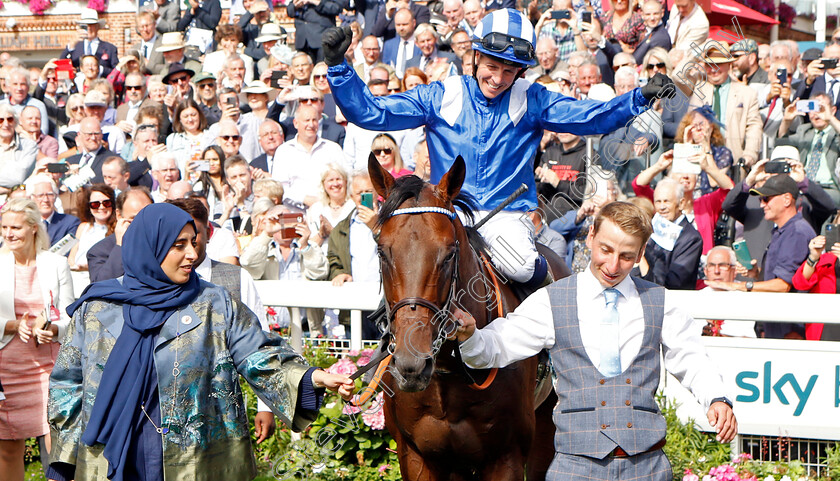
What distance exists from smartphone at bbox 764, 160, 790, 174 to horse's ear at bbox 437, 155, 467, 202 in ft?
12.5

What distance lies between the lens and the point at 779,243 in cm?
666

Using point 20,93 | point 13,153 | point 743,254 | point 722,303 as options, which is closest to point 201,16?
point 20,93

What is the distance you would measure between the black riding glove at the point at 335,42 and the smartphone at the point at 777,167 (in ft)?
12.7

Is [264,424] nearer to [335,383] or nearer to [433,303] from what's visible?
[335,383]

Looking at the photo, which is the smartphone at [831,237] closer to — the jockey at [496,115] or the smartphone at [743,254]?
the smartphone at [743,254]

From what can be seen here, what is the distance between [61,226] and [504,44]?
4.83m

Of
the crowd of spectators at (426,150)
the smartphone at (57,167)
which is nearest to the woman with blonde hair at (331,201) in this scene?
the crowd of spectators at (426,150)

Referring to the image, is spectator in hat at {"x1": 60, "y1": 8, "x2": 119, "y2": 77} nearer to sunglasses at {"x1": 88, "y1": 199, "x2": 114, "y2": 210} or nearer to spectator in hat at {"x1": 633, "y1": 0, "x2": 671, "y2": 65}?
sunglasses at {"x1": 88, "y1": 199, "x2": 114, "y2": 210}

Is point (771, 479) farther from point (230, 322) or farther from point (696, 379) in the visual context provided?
point (230, 322)

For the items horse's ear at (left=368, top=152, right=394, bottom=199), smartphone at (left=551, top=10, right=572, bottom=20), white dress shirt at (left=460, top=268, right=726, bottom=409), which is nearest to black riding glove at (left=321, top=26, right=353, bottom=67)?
horse's ear at (left=368, top=152, right=394, bottom=199)

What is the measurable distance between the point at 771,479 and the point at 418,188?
2.49 metres

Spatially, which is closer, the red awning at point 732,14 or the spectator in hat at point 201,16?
the red awning at point 732,14

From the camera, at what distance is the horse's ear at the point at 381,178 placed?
380 centimetres

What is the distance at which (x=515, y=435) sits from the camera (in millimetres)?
4062
